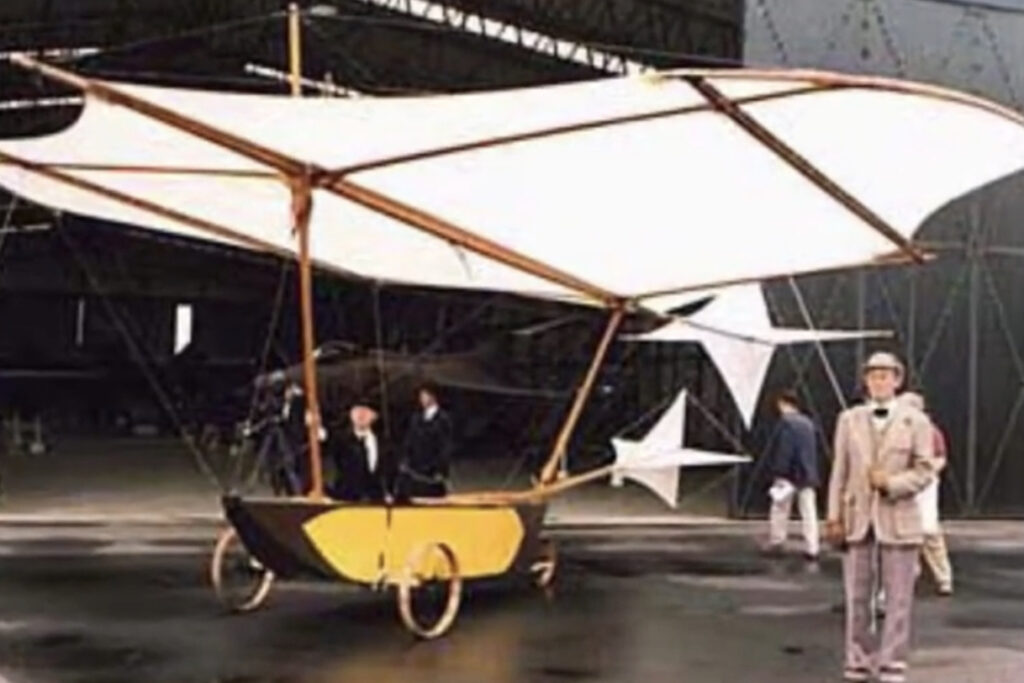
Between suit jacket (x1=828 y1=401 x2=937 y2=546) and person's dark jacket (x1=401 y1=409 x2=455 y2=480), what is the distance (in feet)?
20.4

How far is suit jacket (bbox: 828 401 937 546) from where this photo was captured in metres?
10.4

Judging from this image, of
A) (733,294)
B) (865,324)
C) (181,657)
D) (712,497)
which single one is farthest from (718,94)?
(712,497)

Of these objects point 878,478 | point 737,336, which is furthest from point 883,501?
point 737,336

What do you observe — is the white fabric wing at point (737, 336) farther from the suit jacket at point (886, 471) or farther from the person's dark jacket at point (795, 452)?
the suit jacket at point (886, 471)

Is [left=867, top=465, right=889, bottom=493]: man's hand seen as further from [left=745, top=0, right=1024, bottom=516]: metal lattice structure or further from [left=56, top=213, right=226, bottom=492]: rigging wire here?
[left=56, top=213, right=226, bottom=492]: rigging wire

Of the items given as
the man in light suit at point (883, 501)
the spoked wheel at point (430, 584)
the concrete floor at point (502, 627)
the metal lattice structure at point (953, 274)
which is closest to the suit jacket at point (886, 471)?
the man in light suit at point (883, 501)

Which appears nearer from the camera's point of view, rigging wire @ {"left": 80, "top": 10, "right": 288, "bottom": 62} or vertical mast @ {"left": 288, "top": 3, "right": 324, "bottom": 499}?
vertical mast @ {"left": 288, "top": 3, "right": 324, "bottom": 499}

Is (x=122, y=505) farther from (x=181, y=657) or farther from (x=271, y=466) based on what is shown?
(x=181, y=657)

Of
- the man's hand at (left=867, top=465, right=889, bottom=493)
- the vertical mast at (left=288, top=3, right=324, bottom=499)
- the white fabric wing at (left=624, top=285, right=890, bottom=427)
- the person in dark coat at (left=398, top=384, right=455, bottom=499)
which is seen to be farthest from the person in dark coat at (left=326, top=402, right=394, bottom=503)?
the man's hand at (left=867, top=465, right=889, bottom=493)

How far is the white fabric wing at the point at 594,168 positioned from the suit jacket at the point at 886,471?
1.68 meters

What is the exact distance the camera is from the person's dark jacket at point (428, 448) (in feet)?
53.6

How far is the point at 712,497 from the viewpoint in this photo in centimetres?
3052

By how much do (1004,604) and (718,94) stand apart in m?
7.95

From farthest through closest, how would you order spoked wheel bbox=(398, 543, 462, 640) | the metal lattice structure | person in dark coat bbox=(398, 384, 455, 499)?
the metal lattice structure → person in dark coat bbox=(398, 384, 455, 499) → spoked wheel bbox=(398, 543, 462, 640)
